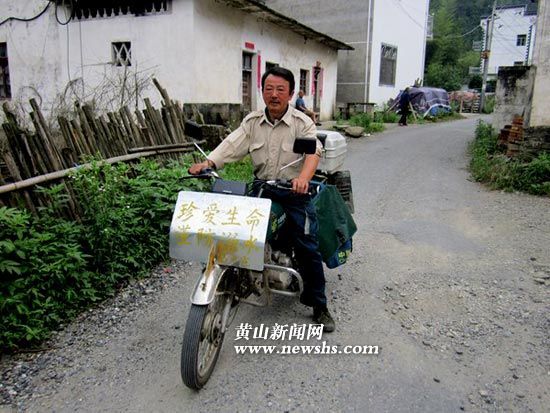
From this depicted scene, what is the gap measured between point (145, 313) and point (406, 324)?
1992 mm

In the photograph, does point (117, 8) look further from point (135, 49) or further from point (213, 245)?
point (213, 245)

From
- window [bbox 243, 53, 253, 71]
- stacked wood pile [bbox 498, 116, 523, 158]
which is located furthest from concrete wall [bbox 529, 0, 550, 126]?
window [bbox 243, 53, 253, 71]

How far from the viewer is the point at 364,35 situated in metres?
20.8

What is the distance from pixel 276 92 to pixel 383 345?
1833 millimetres

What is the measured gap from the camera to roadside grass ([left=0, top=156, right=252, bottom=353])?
120 inches

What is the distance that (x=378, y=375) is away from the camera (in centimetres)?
274

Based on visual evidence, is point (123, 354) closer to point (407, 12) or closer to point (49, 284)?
point (49, 284)

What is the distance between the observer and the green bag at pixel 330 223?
3.34 m

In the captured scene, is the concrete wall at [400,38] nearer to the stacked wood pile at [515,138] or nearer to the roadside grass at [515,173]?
the stacked wood pile at [515,138]

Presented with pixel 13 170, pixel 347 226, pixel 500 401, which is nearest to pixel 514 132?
pixel 347 226

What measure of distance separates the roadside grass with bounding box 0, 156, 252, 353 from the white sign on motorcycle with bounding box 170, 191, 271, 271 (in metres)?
1.28

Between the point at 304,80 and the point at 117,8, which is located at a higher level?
the point at 117,8

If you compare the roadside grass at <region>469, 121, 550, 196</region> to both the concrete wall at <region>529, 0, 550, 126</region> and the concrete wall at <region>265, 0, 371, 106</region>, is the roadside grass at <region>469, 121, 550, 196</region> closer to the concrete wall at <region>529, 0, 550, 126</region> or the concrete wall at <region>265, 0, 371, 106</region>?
the concrete wall at <region>529, 0, 550, 126</region>

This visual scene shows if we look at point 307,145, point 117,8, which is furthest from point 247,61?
point 307,145
